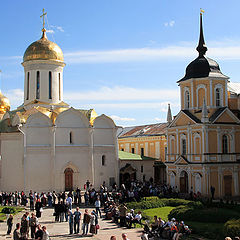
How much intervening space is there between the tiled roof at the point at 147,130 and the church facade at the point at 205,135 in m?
12.9

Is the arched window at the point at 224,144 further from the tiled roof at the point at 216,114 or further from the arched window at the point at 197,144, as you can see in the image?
the arched window at the point at 197,144

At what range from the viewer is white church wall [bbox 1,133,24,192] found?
33031 mm

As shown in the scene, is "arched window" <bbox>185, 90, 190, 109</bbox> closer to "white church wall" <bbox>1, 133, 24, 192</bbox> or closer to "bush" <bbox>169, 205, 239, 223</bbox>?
"bush" <bbox>169, 205, 239, 223</bbox>

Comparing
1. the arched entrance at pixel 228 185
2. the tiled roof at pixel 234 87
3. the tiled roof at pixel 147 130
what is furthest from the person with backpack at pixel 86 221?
the tiled roof at pixel 147 130

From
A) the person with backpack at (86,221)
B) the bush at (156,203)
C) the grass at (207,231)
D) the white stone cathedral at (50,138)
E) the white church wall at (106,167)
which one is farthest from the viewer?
the white church wall at (106,167)

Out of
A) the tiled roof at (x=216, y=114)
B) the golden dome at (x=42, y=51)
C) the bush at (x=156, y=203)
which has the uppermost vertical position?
the golden dome at (x=42, y=51)

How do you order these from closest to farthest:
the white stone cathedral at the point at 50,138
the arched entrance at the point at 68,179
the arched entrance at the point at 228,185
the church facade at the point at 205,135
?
the church facade at the point at 205,135, the arched entrance at the point at 228,185, the white stone cathedral at the point at 50,138, the arched entrance at the point at 68,179

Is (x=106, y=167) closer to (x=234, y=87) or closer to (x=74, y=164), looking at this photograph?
(x=74, y=164)

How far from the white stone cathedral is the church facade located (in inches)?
241

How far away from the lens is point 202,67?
33.2 m

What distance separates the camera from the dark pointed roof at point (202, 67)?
108 feet

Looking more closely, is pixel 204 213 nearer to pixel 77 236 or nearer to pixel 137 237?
pixel 137 237

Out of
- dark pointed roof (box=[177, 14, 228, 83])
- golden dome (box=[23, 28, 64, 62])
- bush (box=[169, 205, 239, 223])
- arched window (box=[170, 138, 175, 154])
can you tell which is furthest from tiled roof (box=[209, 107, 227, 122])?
golden dome (box=[23, 28, 64, 62])

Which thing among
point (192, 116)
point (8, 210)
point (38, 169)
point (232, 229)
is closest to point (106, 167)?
point (38, 169)
